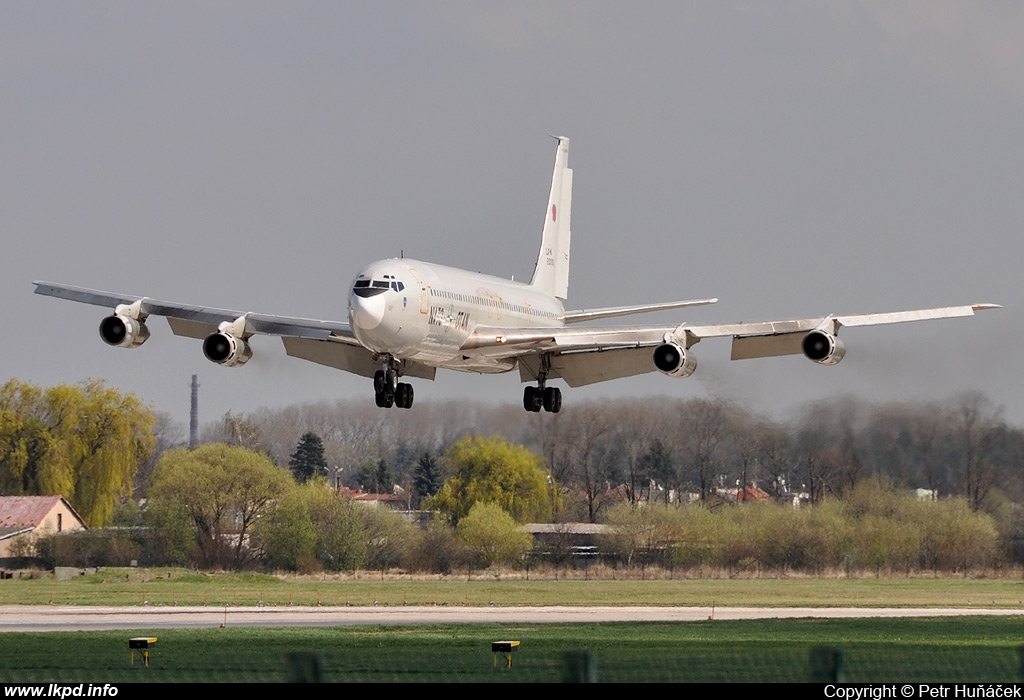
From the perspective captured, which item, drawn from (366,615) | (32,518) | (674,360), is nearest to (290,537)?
(32,518)

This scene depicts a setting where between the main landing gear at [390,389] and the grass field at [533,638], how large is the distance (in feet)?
25.2

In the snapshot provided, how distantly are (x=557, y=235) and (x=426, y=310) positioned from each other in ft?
81.4

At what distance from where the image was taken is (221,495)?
94125 mm

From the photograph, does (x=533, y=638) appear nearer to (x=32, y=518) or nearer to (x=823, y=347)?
(x=823, y=347)

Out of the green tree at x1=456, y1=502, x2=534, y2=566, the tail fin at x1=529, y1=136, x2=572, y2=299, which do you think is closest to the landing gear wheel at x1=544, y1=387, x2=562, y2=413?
the tail fin at x1=529, y1=136, x2=572, y2=299

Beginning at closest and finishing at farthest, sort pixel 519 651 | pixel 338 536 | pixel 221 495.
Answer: pixel 519 651 < pixel 338 536 < pixel 221 495

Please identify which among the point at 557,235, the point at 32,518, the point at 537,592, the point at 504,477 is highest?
the point at 557,235

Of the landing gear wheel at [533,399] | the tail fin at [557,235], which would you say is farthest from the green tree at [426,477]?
the landing gear wheel at [533,399]

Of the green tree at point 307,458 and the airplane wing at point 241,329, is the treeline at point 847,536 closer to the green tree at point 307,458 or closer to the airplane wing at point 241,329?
the airplane wing at point 241,329

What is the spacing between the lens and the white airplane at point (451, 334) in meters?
45.7

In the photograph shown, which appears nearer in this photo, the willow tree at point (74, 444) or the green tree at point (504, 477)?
the green tree at point (504, 477)

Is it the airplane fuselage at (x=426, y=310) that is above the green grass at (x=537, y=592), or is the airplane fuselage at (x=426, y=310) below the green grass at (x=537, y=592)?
above

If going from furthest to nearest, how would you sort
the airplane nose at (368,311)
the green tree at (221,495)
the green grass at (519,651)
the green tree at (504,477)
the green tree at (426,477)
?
the green tree at (426,477)
the green tree at (221,495)
the green tree at (504,477)
the airplane nose at (368,311)
the green grass at (519,651)

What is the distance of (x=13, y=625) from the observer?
56.0 metres
